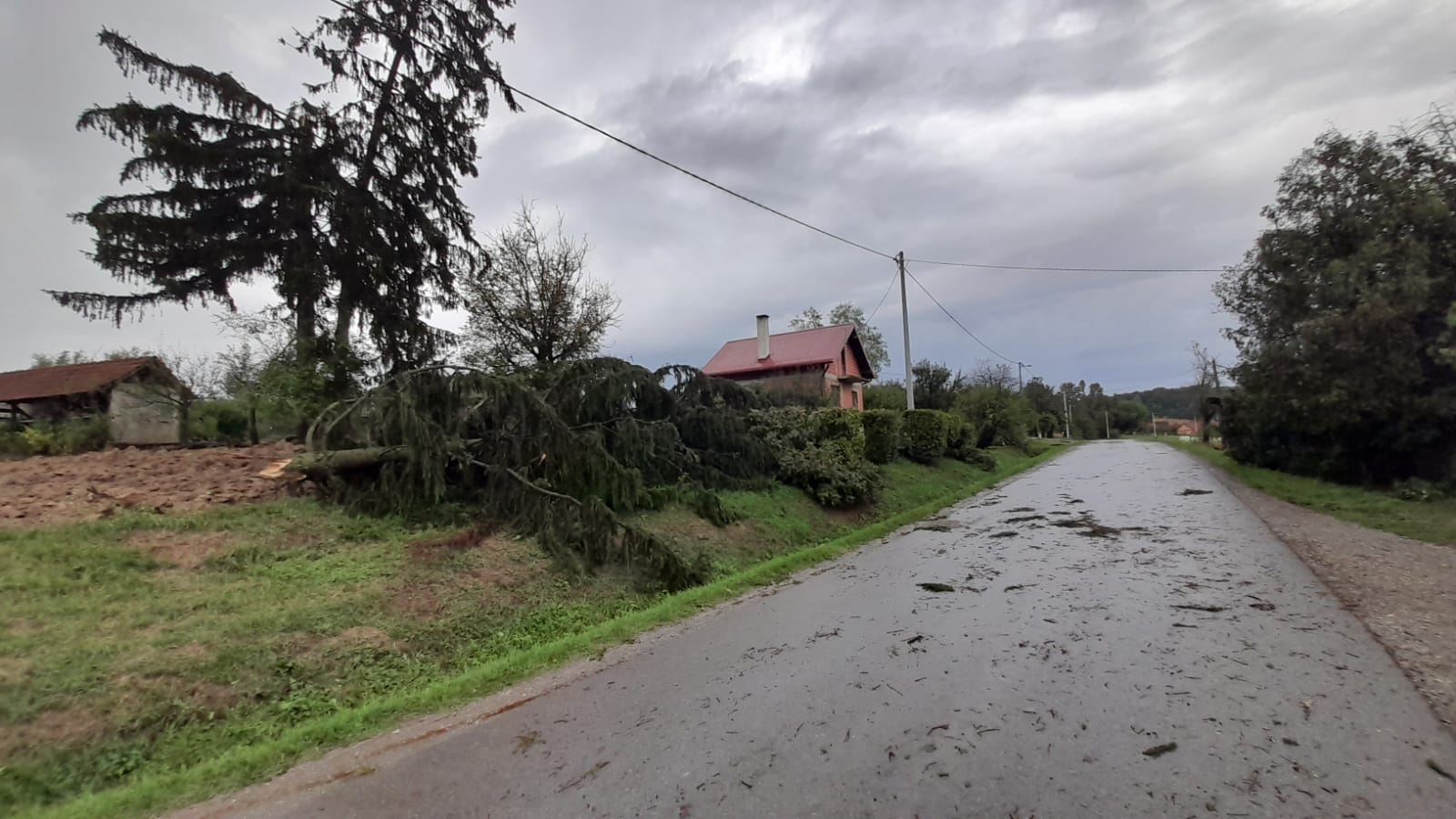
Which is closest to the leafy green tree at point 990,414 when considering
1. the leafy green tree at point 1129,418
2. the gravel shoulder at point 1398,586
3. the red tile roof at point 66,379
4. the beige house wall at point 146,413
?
the gravel shoulder at point 1398,586

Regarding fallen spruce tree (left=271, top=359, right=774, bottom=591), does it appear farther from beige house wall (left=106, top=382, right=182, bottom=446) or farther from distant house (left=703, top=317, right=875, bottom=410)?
distant house (left=703, top=317, right=875, bottom=410)

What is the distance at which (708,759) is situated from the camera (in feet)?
12.7

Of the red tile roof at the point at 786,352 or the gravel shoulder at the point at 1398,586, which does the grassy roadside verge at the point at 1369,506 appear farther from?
the red tile roof at the point at 786,352

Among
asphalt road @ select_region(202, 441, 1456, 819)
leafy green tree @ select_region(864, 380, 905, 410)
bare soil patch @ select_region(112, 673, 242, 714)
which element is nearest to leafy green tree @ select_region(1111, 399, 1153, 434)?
leafy green tree @ select_region(864, 380, 905, 410)

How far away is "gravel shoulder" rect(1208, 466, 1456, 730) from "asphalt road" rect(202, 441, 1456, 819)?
0.61 ft

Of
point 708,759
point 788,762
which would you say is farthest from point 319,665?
point 788,762

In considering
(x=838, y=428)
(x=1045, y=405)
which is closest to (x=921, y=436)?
(x=838, y=428)

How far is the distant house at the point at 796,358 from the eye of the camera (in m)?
35.2

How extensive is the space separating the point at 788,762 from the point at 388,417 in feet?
A: 26.1

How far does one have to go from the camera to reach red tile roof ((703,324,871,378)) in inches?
1405

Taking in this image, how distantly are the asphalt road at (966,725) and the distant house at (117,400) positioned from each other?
1486cm

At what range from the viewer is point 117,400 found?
16.2 metres

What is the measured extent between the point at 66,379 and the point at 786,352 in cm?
2760

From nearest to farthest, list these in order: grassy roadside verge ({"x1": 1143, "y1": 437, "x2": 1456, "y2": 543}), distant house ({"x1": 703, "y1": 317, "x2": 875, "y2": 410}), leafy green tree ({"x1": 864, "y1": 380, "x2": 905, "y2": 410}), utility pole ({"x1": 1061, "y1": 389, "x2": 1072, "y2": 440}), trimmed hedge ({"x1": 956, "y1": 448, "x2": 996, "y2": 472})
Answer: grassy roadside verge ({"x1": 1143, "y1": 437, "x2": 1456, "y2": 543}) < trimmed hedge ({"x1": 956, "y1": 448, "x2": 996, "y2": 472}) < leafy green tree ({"x1": 864, "y1": 380, "x2": 905, "y2": 410}) < distant house ({"x1": 703, "y1": 317, "x2": 875, "y2": 410}) < utility pole ({"x1": 1061, "y1": 389, "x2": 1072, "y2": 440})
